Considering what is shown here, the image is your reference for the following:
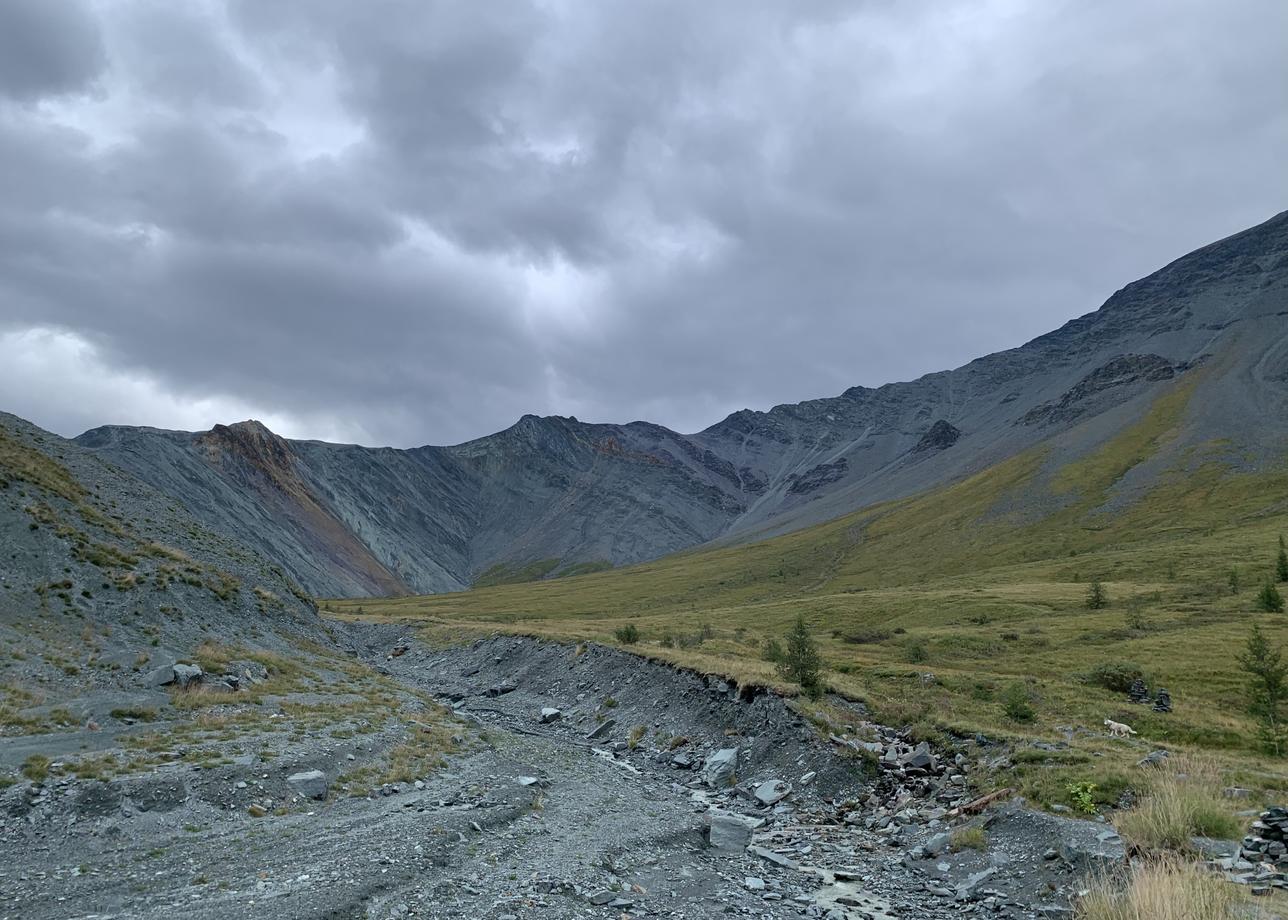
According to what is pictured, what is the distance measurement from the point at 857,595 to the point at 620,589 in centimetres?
8207

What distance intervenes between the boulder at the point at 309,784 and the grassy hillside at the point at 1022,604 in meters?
19.5

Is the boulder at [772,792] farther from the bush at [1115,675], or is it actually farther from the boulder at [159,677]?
the boulder at [159,677]

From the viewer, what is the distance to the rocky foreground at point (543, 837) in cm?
1346

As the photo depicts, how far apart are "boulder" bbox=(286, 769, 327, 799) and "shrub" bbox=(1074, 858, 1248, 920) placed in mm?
19482

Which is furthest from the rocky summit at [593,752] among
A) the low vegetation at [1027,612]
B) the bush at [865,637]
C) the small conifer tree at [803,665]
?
the bush at [865,637]

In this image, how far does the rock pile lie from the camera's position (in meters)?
11.2

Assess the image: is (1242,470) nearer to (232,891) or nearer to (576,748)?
(576,748)

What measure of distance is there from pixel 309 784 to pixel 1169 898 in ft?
69.4

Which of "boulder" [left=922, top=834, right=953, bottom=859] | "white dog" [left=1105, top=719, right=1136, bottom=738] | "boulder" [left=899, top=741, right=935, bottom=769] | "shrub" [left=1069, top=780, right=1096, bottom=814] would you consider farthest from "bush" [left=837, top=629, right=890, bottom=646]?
"boulder" [left=922, top=834, right=953, bottom=859]

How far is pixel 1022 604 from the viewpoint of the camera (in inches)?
2825

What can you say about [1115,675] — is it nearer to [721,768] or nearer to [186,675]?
[721,768]

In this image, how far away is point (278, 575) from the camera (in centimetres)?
7162

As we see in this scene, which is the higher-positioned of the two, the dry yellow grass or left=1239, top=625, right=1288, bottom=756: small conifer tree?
Result: the dry yellow grass

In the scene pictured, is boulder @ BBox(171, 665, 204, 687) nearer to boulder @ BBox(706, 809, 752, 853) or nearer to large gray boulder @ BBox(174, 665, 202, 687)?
large gray boulder @ BBox(174, 665, 202, 687)
